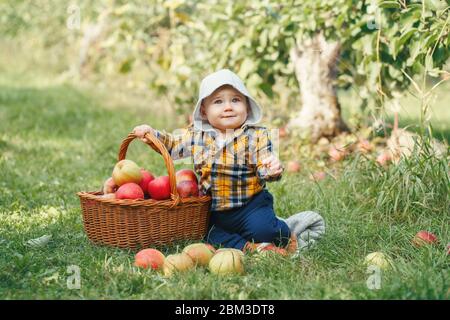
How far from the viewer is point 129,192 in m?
3.04

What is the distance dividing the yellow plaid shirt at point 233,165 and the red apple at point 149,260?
0.56 meters

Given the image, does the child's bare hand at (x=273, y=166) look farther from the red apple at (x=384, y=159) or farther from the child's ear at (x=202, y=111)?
the red apple at (x=384, y=159)

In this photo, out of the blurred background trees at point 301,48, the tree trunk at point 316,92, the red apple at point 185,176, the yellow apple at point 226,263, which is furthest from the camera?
the tree trunk at point 316,92

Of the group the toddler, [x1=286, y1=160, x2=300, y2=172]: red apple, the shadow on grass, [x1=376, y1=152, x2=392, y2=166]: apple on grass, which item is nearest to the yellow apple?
the toddler

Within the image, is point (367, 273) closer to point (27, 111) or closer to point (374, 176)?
point (374, 176)

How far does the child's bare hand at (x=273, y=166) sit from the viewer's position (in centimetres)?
296

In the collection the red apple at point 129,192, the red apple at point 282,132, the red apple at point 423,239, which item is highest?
the red apple at point 282,132

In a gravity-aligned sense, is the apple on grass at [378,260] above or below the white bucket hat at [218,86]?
below

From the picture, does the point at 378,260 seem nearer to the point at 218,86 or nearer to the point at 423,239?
the point at 423,239

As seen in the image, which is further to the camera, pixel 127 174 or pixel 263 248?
pixel 127 174

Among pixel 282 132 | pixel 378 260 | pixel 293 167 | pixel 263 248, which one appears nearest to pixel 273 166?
pixel 263 248

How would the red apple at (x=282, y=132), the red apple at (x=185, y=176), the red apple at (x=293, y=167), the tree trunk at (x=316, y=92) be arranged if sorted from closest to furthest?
the red apple at (x=185, y=176) → the red apple at (x=293, y=167) → the tree trunk at (x=316, y=92) → the red apple at (x=282, y=132)

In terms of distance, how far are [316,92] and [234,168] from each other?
2304mm

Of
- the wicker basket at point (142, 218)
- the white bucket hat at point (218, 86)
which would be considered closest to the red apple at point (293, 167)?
the white bucket hat at point (218, 86)
